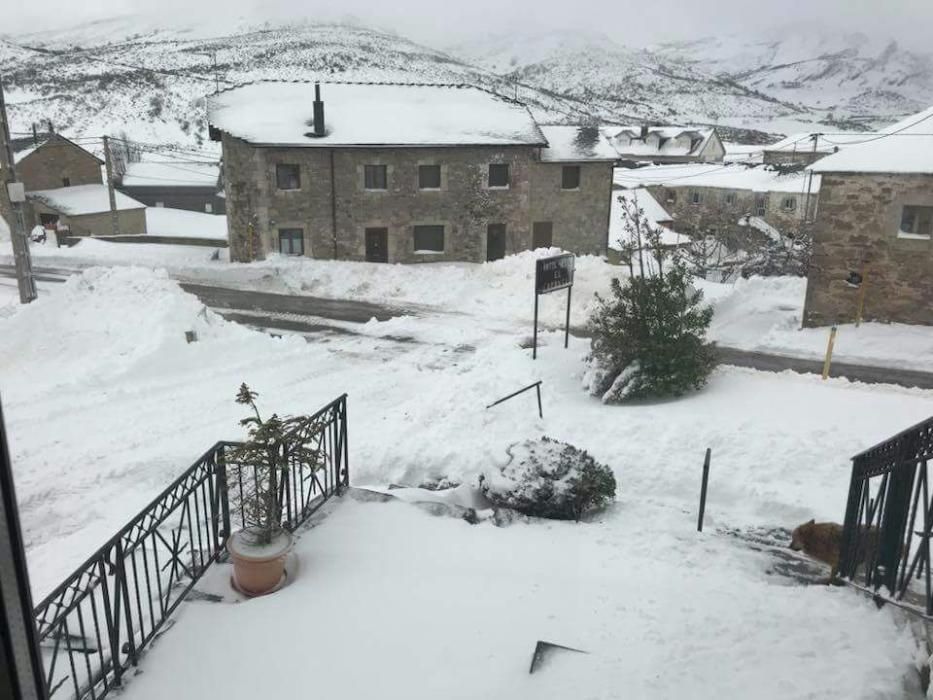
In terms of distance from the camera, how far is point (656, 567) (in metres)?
5.91

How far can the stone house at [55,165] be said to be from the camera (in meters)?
37.3

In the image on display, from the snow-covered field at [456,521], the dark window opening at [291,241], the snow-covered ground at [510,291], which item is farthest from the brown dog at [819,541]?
the dark window opening at [291,241]

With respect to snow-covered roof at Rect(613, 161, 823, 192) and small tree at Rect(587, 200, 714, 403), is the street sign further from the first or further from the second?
snow-covered roof at Rect(613, 161, 823, 192)

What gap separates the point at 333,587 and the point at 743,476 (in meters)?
5.23

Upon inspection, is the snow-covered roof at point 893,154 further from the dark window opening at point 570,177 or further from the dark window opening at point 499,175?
the dark window opening at point 499,175

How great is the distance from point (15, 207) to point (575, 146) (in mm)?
19890

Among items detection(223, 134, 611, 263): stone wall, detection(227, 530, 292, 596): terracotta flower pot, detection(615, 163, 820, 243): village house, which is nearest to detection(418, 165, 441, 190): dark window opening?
detection(223, 134, 611, 263): stone wall

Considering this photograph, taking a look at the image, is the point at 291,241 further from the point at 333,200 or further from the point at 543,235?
the point at 543,235

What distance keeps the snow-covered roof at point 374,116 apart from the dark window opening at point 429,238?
3230mm

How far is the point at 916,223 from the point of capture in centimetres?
1605

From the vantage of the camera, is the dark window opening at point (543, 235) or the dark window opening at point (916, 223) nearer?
the dark window opening at point (916, 223)

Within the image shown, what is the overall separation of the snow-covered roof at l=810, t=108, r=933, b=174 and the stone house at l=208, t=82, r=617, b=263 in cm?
1179

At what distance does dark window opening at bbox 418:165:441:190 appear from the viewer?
26812mm

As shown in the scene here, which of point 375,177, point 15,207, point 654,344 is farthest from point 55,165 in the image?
point 654,344
